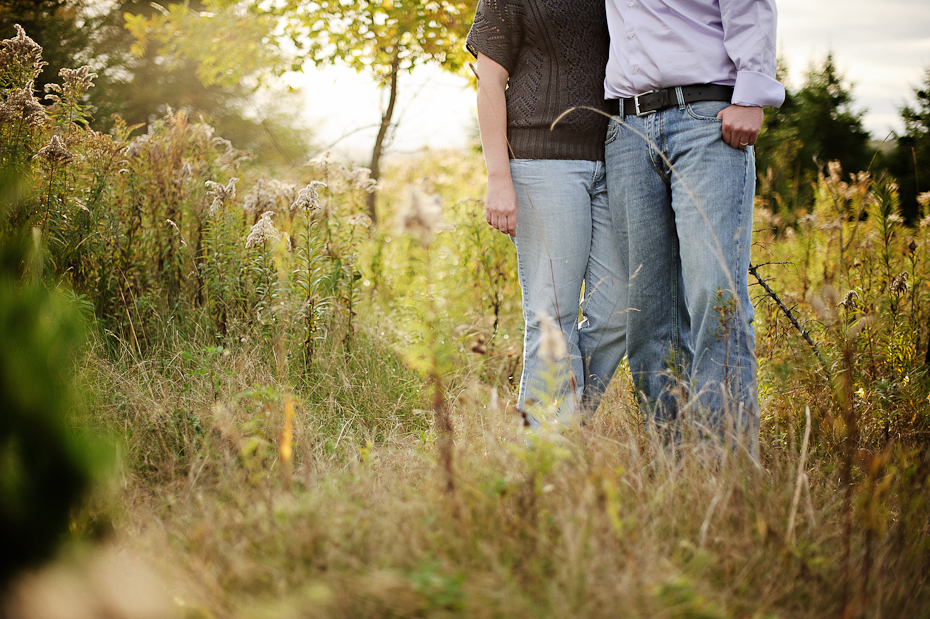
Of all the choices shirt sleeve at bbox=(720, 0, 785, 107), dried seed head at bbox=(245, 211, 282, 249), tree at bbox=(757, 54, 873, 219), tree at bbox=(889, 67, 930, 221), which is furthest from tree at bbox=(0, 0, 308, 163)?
tree at bbox=(757, 54, 873, 219)

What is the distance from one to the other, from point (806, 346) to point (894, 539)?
1524mm

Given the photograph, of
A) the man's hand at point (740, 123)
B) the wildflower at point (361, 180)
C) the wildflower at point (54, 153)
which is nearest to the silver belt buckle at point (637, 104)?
the man's hand at point (740, 123)

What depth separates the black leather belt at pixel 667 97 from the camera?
6.07 feet

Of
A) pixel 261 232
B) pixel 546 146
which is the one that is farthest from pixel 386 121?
pixel 546 146

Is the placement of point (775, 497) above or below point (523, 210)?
below

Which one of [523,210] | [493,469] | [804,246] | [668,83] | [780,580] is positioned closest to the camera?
[780,580]

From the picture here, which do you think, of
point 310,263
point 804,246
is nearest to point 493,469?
point 310,263

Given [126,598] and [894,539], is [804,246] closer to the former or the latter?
[894,539]

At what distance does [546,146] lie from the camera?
79.7 inches

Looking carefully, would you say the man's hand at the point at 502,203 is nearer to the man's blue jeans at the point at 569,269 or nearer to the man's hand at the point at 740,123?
the man's blue jeans at the point at 569,269

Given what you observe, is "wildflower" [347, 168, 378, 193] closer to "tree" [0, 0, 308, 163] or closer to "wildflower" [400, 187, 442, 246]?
"tree" [0, 0, 308, 163]

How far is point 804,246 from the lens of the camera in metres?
4.34

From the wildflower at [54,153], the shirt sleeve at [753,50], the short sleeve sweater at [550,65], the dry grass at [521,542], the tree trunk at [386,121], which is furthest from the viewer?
the tree trunk at [386,121]

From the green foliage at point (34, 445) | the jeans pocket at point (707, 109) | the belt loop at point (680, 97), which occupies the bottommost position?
the green foliage at point (34, 445)
